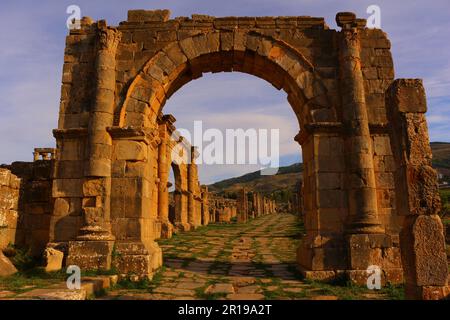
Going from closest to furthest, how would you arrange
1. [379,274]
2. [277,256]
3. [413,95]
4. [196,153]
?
[413,95] → [379,274] → [277,256] → [196,153]

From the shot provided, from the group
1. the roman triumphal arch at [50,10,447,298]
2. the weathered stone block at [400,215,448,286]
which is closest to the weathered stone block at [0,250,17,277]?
the roman triumphal arch at [50,10,447,298]

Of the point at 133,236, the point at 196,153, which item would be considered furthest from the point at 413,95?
the point at 196,153

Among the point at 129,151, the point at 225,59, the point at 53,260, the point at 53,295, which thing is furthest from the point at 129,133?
the point at 53,295

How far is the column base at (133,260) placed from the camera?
6949 millimetres

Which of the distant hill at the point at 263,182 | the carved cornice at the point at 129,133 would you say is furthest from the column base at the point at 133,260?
the distant hill at the point at 263,182

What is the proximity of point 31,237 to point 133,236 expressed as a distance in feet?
8.91

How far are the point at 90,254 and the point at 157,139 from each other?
3131mm

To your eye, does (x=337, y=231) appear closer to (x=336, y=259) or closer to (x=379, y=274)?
(x=336, y=259)

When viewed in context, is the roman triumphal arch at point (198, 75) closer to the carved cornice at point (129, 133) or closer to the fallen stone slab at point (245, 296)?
the carved cornice at point (129, 133)

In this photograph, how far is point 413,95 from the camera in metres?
5.33

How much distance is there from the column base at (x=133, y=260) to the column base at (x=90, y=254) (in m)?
0.18

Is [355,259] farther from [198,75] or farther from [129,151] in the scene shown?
[198,75]

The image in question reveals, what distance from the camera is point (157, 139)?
28.9 feet

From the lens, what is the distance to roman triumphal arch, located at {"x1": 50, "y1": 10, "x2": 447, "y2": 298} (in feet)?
23.5
